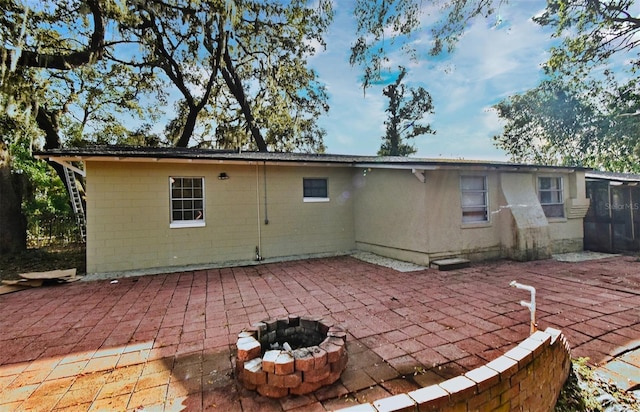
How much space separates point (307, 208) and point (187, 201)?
11.7ft

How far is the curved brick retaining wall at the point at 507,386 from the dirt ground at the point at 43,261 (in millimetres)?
8581

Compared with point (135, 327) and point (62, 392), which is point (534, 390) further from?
point (135, 327)

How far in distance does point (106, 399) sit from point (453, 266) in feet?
→ 22.8

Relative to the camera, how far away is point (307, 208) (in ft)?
30.6

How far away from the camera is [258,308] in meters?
4.70

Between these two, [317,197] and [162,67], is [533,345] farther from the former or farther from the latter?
[162,67]

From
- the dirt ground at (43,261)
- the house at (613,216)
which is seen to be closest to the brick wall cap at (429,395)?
the dirt ground at (43,261)

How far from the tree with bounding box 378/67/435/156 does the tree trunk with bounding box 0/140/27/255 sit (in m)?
22.8

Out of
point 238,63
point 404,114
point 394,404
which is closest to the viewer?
point 394,404

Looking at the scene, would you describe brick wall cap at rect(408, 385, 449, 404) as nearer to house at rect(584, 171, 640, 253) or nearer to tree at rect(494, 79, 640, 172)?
house at rect(584, 171, 640, 253)

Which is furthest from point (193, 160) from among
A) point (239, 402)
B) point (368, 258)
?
point (239, 402)

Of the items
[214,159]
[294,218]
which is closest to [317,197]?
[294,218]

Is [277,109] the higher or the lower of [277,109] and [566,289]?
the higher

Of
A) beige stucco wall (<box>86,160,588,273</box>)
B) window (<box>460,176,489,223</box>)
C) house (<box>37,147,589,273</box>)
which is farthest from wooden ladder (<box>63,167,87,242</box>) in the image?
window (<box>460,176,489,223</box>)
